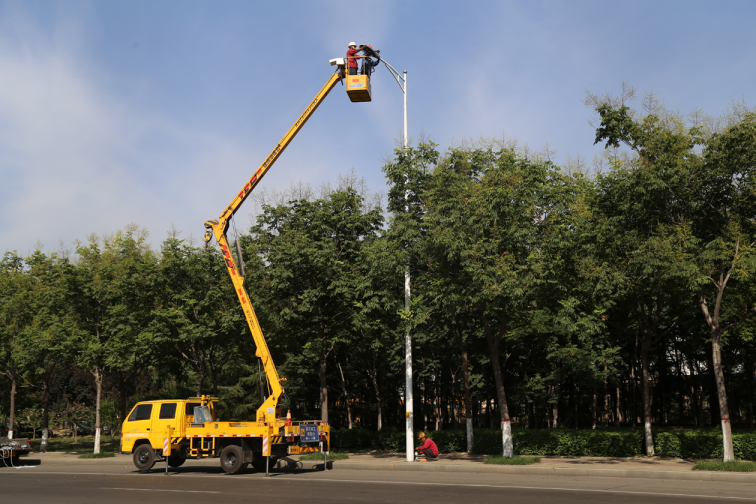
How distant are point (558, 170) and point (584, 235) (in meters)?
5.19

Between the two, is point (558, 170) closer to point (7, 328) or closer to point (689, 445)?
point (689, 445)

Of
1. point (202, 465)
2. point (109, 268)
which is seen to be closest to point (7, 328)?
point (109, 268)

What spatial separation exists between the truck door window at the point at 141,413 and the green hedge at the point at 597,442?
443 inches

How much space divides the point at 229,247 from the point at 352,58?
7.81 metres

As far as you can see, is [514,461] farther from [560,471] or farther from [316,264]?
[316,264]

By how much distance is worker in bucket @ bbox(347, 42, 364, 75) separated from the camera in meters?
18.7

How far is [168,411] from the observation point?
1992cm

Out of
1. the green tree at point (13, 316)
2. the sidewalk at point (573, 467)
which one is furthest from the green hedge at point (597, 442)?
the green tree at point (13, 316)

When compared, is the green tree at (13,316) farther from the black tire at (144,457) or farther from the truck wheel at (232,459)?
the truck wheel at (232,459)

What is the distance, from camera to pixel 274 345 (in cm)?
3084

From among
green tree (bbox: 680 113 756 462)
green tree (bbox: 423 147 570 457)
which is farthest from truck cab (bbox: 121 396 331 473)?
green tree (bbox: 680 113 756 462)

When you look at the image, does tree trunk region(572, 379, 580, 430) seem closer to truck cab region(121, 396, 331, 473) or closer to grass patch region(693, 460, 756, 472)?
grass patch region(693, 460, 756, 472)

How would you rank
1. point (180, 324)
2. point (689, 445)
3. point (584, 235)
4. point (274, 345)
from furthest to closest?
point (274, 345) → point (180, 324) → point (689, 445) → point (584, 235)

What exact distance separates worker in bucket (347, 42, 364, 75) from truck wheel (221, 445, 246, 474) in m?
12.6
